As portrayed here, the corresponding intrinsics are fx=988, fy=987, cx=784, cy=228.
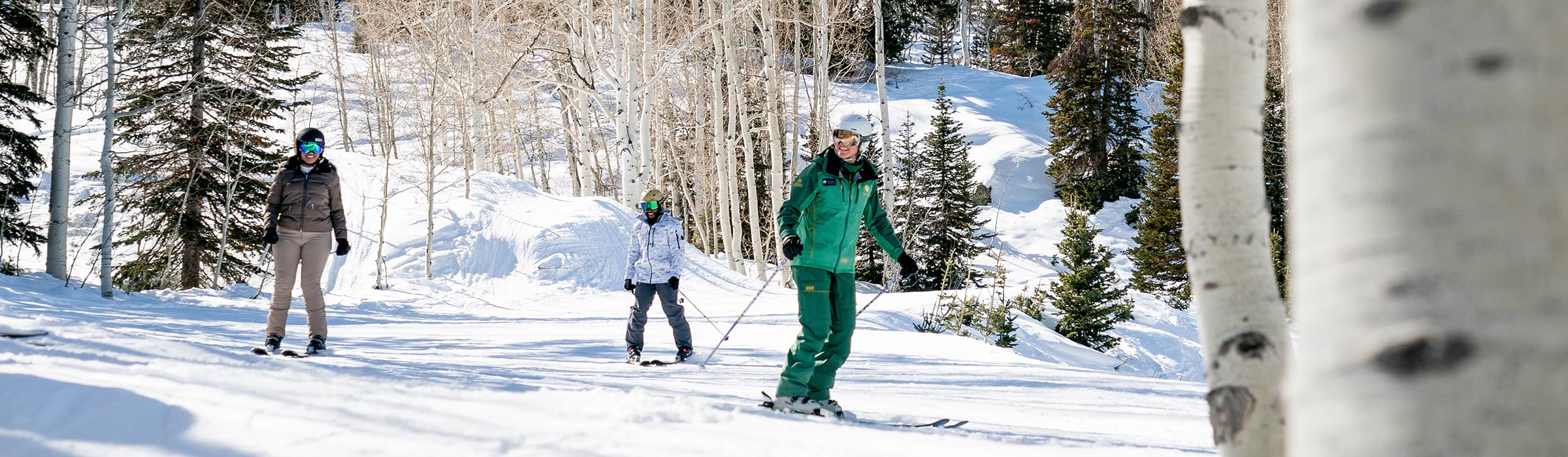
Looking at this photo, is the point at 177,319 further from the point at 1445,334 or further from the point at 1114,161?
the point at 1114,161

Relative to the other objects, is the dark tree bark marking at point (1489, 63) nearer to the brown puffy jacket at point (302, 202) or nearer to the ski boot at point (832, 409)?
the ski boot at point (832, 409)

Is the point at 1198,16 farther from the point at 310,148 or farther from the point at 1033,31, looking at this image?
the point at 1033,31

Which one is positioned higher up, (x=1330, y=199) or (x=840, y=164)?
A: (x=840, y=164)

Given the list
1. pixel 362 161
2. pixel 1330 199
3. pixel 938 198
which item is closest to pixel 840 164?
pixel 1330 199

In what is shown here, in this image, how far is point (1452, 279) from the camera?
0.79 m

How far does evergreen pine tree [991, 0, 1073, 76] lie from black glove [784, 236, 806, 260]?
1698 inches

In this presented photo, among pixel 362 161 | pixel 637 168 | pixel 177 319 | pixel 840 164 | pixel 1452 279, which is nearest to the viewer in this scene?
pixel 1452 279

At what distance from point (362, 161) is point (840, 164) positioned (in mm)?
20721

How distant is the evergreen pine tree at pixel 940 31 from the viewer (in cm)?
5250

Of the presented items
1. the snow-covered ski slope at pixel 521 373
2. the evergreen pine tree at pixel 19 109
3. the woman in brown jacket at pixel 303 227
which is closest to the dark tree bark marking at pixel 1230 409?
the snow-covered ski slope at pixel 521 373

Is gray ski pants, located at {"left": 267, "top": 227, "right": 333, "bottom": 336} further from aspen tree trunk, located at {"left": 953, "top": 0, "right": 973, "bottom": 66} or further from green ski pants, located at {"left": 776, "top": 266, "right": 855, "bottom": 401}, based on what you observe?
aspen tree trunk, located at {"left": 953, "top": 0, "right": 973, "bottom": 66}

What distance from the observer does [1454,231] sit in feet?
2.59

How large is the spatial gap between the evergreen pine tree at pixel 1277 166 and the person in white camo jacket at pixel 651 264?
16.6 meters

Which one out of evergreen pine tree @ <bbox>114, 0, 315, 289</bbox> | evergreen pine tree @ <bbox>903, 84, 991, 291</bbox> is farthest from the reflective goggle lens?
evergreen pine tree @ <bbox>903, 84, 991, 291</bbox>
